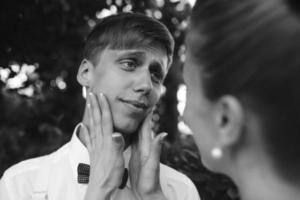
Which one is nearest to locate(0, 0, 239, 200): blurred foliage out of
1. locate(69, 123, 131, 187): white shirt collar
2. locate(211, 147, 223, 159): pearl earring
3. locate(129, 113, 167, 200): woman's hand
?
locate(69, 123, 131, 187): white shirt collar

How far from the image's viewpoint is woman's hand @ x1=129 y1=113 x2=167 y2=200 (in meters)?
2.61

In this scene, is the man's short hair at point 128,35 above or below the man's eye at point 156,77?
above

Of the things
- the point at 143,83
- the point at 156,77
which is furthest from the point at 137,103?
the point at 156,77

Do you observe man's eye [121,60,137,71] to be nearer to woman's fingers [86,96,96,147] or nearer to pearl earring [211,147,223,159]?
woman's fingers [86,96,96,147]

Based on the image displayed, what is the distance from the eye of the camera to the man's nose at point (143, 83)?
2.75m

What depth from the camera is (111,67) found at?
2824mm

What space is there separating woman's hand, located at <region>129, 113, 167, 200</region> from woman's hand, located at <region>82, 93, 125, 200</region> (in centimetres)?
12

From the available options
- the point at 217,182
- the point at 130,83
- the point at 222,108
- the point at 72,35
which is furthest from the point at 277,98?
the point at 72,35

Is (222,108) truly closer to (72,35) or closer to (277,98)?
(277,98)

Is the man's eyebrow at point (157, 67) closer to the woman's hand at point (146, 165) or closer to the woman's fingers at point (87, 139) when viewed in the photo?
the woman's hand at point (146, 165)

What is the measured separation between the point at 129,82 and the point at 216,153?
154 cm

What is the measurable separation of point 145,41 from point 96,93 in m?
0.41

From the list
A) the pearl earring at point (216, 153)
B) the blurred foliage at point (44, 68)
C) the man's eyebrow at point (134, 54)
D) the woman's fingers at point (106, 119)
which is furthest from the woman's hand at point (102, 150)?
the blurred foliage at point (44, 68)

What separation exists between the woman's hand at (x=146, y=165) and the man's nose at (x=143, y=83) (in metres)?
0.18
